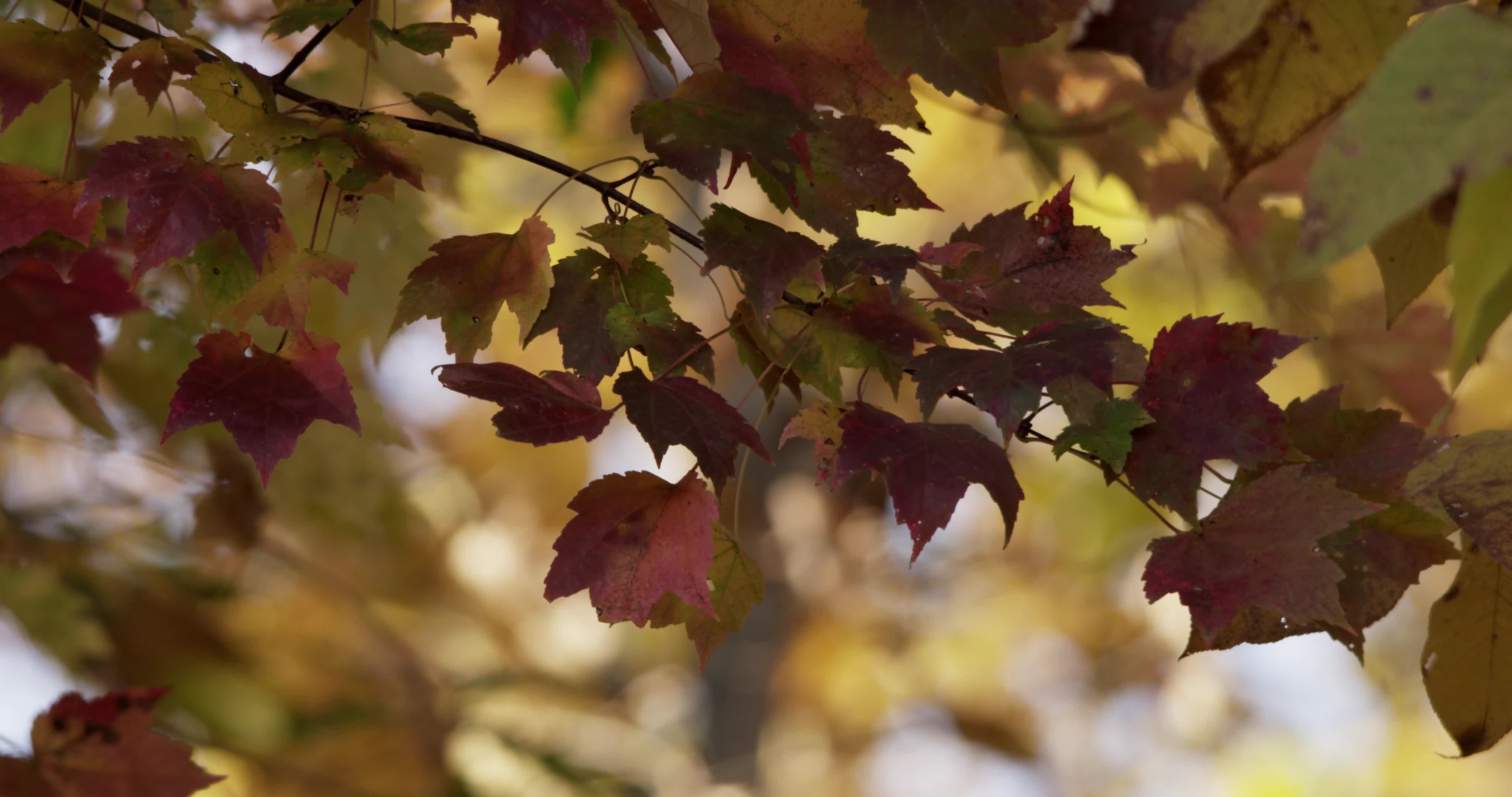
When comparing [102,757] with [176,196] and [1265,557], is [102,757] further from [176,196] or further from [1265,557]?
[1265,557]

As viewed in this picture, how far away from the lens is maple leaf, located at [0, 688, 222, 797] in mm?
840

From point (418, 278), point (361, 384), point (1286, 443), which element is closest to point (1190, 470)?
point (1286, 443)

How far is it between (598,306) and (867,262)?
17cm

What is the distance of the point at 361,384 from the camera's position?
177 cm

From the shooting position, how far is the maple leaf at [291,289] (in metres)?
0.56

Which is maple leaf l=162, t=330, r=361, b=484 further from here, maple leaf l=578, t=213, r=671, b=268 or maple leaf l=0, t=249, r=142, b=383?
maple leaf l=0, t=249, r=142, b=383

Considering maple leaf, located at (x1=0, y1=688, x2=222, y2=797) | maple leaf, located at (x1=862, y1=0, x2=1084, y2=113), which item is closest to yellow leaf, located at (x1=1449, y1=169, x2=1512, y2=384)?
maple leaf, located at (x1=862, y1=0, x2=1084, y2=113)

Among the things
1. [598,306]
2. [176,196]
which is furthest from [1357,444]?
[176,196]

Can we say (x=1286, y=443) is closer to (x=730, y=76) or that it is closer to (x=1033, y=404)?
(x=1033, y=404)

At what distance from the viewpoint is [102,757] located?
33.4 inches

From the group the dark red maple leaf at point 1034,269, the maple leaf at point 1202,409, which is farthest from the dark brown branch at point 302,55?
the maple leaf at point 1202,409

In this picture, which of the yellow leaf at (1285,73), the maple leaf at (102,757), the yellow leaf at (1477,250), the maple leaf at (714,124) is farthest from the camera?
the maple leaf at (102,757)

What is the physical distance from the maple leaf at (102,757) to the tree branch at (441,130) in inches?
21.6

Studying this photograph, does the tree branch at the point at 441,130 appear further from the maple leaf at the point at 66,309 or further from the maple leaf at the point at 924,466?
the maple leaf at the point at 66,309
